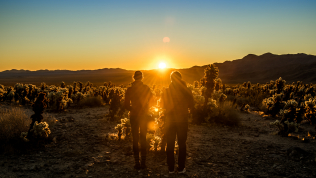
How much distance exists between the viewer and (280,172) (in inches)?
187

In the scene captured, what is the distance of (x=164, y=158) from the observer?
222 inches

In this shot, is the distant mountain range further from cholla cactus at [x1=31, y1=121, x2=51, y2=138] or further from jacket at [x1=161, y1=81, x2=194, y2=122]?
jacket at [x1=161, y1=81, x2=194, y2=122]

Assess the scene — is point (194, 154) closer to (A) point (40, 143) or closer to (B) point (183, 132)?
(B) point (183, 132)

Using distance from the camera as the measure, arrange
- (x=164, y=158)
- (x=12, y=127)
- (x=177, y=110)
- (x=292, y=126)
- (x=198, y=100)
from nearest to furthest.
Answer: (x=177, y=110)
(x=164, y=158)
(x=12, y=127)
(x=292, y=126)
(x=198, y=100)

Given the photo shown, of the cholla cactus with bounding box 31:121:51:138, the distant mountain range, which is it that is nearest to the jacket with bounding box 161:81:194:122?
the cholla cactus with bounding box 31:121:51:138

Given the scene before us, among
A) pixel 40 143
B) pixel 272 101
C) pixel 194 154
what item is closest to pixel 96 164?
pixel 40 143

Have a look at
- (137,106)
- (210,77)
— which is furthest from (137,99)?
(210,77)

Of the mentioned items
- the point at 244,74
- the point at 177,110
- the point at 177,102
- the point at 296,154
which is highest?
the point at 244,74

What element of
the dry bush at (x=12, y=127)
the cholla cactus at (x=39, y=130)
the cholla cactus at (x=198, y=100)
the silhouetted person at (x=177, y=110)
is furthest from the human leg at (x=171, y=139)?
the cholla cactus at (x=198, y=100)

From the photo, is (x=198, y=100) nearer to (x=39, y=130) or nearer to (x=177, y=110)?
(x=177, y=110)

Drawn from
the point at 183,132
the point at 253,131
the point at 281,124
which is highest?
the point at 183,132

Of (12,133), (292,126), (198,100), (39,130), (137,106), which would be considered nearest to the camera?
(137,106)

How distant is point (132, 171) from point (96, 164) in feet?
3.58

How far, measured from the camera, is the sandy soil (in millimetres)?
4664
